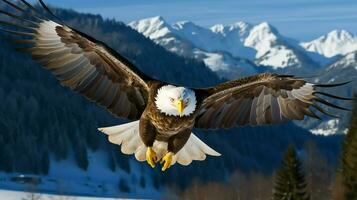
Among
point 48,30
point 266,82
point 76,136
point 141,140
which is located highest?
point 76,136

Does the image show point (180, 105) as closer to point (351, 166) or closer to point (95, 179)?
point (351, 166)

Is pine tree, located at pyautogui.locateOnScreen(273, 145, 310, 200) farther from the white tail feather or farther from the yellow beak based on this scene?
the yellow beak

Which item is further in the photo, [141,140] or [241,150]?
[241,150]

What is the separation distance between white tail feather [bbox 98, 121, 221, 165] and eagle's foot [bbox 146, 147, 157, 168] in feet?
0.96

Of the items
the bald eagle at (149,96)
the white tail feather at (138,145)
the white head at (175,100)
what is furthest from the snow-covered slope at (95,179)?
the white head at (175,100)

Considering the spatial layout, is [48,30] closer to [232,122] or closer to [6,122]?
[232,122]

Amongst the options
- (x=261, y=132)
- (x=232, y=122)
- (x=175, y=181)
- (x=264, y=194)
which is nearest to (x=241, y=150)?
(x=261, y=132)

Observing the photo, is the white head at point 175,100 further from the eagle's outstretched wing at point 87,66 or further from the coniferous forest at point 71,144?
the coniferous forest at point 71,144

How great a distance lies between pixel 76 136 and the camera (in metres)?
132

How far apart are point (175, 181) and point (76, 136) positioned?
59.3ft

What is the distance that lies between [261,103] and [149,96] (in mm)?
1589

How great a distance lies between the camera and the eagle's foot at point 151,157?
8.80 metres

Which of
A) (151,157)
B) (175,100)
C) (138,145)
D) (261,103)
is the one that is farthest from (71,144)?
(175,100)

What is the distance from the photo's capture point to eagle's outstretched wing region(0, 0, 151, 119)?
29.6 ft
